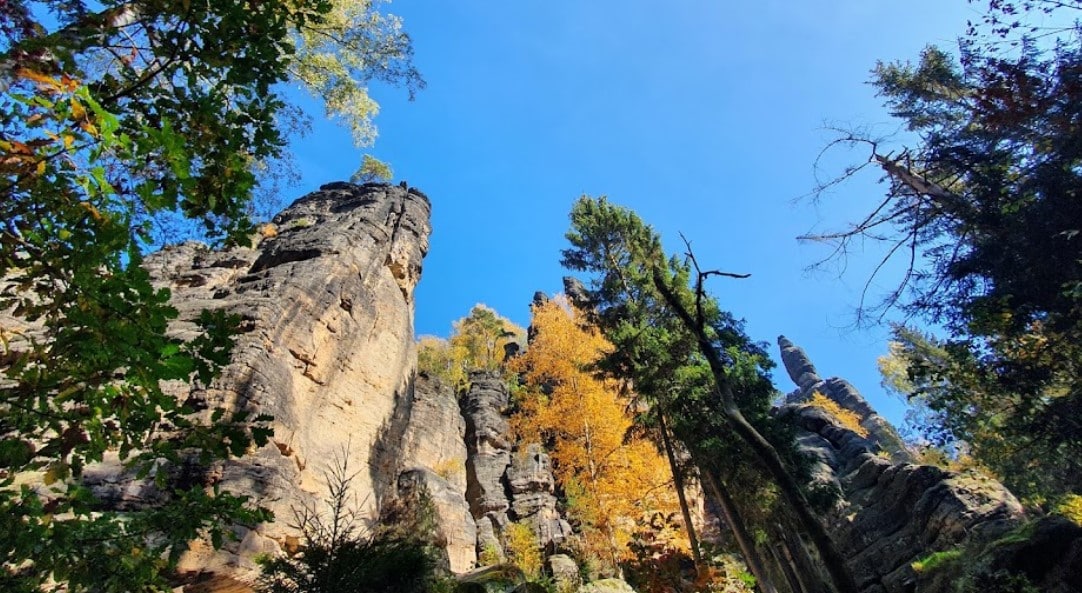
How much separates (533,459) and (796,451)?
13.6 m

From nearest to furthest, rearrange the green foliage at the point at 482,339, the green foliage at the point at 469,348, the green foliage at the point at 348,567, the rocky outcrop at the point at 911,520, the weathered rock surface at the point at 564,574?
the green foliage at the point at 348,567 < the rocky outcrop at the point at 911,520 < the weathered rock surface at the point at 564,574 < the green foliage at the point at 469,348 < the green foliage at the point at 482,339

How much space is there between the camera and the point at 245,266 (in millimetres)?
20672

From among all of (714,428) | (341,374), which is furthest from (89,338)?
(341,374)

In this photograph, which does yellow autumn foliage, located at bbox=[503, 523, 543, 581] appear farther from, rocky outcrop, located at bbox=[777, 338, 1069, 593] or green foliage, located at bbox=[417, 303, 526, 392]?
green foliage, located at bbox=[417, 303, 526, 392]

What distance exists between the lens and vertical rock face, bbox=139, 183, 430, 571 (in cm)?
1220

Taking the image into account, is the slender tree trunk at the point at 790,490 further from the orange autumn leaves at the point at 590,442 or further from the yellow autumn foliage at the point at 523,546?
the yellow autumn foliage at the point at 523,546

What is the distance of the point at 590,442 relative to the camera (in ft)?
70.5

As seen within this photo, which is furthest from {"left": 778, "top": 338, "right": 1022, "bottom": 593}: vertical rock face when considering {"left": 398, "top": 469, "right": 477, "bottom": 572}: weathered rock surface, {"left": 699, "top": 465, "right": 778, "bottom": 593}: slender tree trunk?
{"left": 398, "top": 469, "right": 477, "bottom": 572}: weathered rock surface

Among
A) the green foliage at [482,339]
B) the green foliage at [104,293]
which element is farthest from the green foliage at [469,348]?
the green foliage at [104,293]

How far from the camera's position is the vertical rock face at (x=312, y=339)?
12.2 metres

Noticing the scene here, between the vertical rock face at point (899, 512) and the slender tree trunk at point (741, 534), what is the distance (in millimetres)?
2561

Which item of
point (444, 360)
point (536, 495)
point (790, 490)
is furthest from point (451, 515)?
point (444, 360)

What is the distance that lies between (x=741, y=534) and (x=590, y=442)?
361 inches

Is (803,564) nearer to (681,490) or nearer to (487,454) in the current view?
(681,490)
